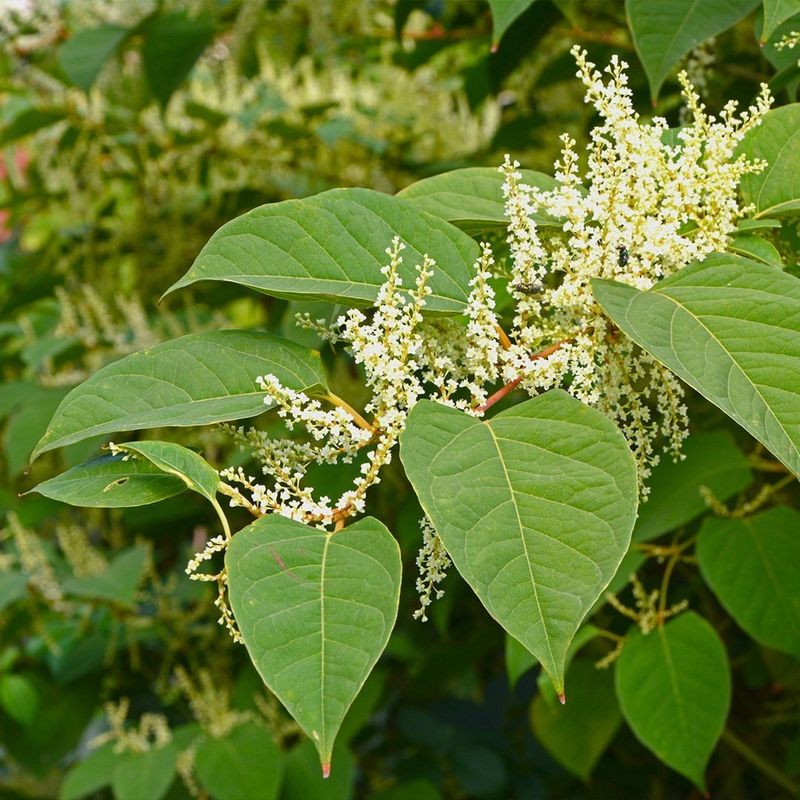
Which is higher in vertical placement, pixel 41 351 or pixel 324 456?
pixel 324 456

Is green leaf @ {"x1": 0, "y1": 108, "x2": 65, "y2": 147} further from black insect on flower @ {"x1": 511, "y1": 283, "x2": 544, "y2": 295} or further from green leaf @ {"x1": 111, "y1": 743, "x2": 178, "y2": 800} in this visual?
black insect on flower @ {"x1": 511, "y1": 283, "x2": 544, "y2": 295}

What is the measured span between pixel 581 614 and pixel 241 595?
6.2 inches

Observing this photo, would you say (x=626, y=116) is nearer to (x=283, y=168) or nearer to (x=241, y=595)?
(x=241, y=595)

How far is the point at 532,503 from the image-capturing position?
1.65ft

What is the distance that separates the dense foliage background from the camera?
4.55 feet

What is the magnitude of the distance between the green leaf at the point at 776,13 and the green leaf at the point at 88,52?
99 cm

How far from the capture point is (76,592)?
4.44ft

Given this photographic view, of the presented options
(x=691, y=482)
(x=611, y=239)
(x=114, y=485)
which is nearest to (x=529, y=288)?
(x=611, y=239)

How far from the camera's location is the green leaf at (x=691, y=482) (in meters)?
0.99

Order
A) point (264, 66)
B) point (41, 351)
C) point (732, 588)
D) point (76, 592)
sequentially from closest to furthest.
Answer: point (732, 588)
point (76, 592)
point (41, 351)
point (264, 66)

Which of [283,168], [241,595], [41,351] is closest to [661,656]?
[241,595]

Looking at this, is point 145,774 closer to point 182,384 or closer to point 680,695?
point 680,695

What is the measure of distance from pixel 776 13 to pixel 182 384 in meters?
0.44

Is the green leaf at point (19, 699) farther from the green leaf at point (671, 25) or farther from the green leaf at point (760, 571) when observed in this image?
the green leaf at point (671, 25)
